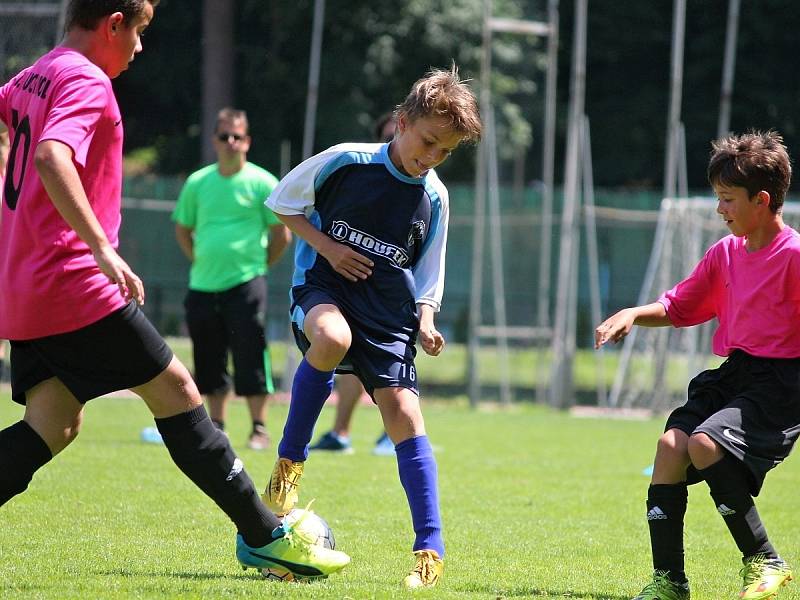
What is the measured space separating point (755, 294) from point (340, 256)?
155cm

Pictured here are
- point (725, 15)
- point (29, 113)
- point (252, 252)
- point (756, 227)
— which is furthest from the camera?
point (725, 15)

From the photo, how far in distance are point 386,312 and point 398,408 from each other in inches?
15.3

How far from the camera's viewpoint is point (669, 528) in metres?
4.48

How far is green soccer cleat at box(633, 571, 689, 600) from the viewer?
4355mm

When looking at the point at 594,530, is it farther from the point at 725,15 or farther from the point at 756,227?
the point at 725,15

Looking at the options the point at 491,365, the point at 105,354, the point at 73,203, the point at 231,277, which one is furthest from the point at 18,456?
the point at 491,365

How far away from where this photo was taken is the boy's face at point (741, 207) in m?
4.58

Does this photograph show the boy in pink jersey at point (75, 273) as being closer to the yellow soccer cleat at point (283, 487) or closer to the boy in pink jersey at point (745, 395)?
the yellow soccer cleat at point (283, 487)

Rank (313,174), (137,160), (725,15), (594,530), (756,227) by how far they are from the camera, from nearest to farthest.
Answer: (756,227) → (313,174) → (594,530) → (725,15) → (137,160)

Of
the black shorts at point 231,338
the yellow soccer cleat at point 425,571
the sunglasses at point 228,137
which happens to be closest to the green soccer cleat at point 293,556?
the yellow soccer cleat at point 425,571

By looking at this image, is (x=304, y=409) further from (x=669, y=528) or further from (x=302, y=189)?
(x=669, y=528)

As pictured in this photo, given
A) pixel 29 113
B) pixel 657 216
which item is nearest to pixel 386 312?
pixel 29 113

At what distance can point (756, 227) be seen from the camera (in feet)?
15.2

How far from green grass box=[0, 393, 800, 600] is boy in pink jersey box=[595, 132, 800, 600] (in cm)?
24
